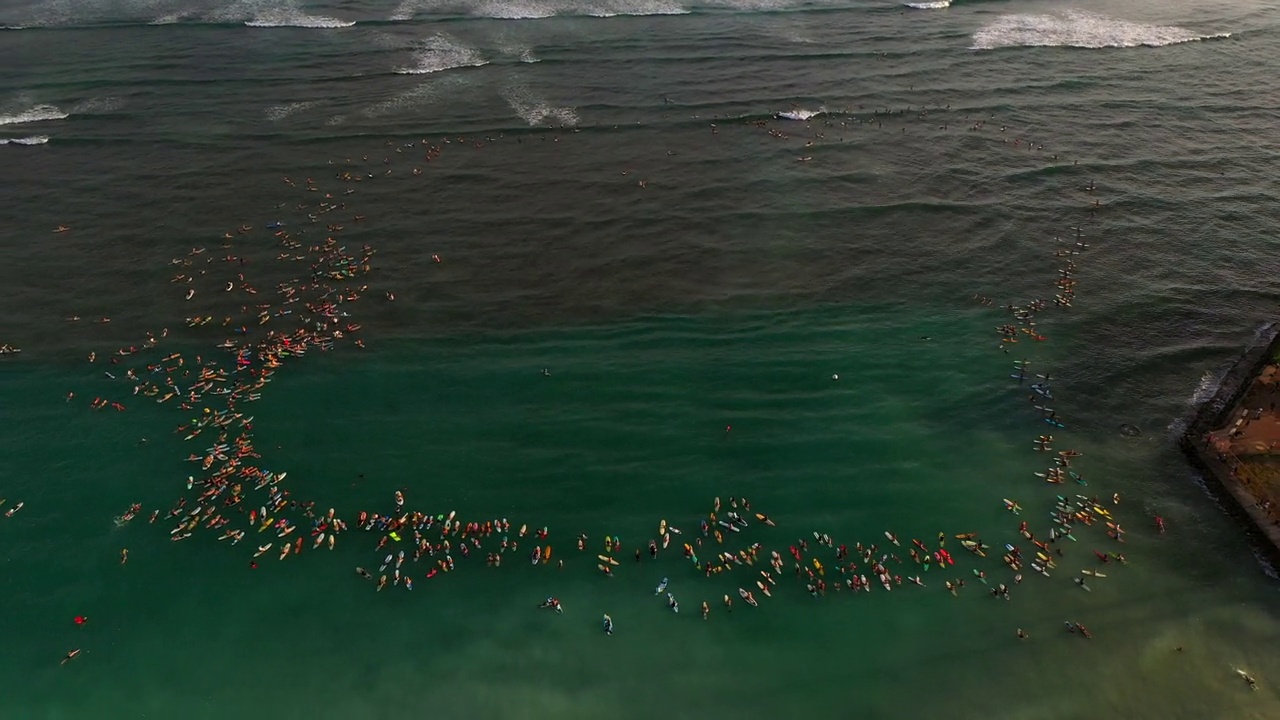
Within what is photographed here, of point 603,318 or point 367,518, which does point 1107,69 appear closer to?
point 603,318

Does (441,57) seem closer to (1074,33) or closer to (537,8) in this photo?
(537,8)

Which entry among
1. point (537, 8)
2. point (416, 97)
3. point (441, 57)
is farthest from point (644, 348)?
point (537, 8)

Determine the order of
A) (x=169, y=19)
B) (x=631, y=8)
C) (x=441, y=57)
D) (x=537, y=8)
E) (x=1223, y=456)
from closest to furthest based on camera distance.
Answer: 1. (x=1223, y=456)
2. (x=441, y=57)
3. (x=169, y=19)
4. (x=631, y=8)
5. (x=537, y=8)

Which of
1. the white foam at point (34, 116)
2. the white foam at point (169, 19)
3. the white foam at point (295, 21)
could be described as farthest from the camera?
the white foam at point (295, 21)

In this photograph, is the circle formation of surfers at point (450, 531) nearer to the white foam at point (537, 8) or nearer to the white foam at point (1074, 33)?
the white foam at point (1074, 33)

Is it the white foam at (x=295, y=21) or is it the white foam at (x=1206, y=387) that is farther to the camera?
the white foam at (x=295, y=21)

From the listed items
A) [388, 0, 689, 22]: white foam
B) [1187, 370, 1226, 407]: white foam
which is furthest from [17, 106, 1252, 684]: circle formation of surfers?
[388, 0, 689, 22]: white foam

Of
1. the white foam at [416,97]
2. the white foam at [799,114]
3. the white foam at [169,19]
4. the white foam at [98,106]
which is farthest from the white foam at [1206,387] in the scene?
the white foam at [169,19]

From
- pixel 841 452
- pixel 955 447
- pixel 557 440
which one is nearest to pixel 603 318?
pixel 557 440
